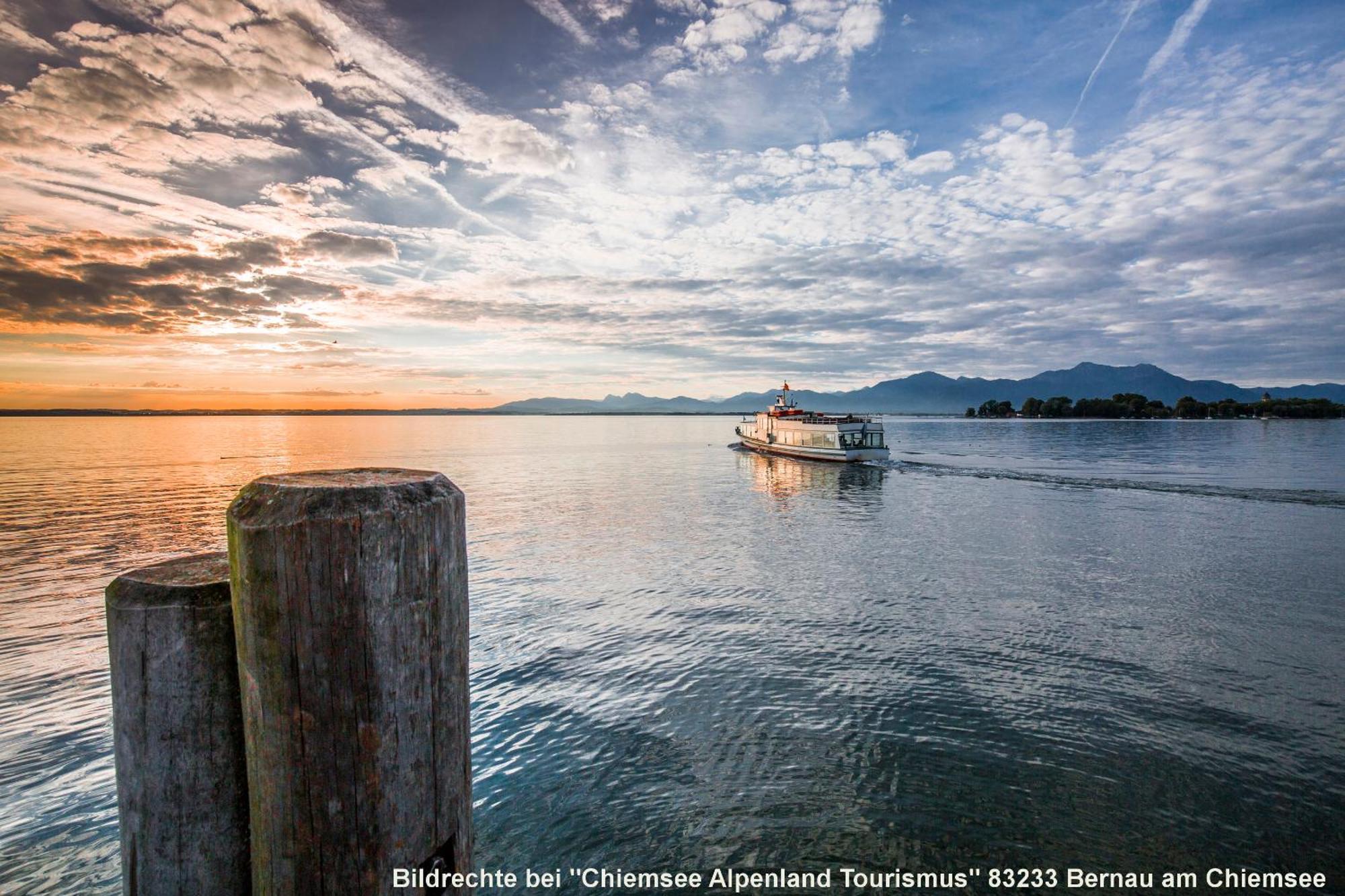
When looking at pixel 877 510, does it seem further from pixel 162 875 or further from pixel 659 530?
pixel 162 875

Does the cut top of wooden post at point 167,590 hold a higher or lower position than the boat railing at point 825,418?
lower

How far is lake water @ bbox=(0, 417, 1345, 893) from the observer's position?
626 cm

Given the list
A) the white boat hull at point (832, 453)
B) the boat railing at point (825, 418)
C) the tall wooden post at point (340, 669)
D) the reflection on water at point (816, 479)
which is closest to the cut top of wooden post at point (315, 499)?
the tall wooden post at point (340, 669)

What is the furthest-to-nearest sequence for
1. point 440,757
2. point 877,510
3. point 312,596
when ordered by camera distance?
point 877,510 < point 440,757 < point 312,596

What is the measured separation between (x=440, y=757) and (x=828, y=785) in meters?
6.21

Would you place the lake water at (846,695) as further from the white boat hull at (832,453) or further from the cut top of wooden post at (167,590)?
the white boat hull at (832,453)

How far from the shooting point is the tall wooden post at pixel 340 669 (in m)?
2.08

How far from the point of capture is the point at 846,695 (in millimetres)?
9430

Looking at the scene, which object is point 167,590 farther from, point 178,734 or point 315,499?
point 315,499

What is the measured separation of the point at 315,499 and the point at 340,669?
0.63 meters

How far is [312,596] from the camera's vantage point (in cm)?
208

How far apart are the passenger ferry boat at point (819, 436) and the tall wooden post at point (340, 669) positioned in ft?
198

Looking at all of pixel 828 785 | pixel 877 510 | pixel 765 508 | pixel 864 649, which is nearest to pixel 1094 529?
pixel 877 510

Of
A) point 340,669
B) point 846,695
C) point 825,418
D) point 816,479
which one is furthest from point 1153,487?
point 340,669
